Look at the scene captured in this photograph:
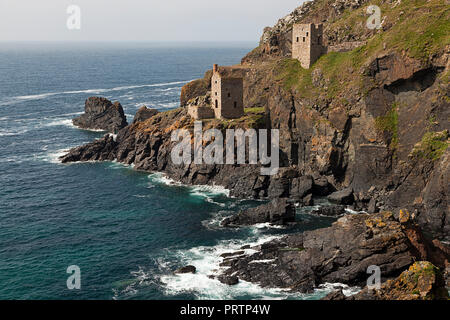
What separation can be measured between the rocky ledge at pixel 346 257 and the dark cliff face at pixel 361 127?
16.5 meters

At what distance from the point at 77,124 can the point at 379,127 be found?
99.4 m

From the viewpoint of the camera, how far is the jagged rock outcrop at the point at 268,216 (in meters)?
76.4

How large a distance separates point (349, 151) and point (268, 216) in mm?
26817

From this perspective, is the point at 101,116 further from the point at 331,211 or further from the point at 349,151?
the point at 331,211

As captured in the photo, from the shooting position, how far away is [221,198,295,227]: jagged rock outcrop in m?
76.4

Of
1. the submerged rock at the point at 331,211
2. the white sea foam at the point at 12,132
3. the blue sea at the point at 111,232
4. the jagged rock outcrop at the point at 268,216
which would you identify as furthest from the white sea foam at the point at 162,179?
the white sea foam at the point at 12,132

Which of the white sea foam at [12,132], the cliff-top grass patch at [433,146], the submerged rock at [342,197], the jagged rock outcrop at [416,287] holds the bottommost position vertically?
the submerged rock at [342,197]

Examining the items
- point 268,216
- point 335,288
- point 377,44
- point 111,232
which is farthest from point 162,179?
point 335,288

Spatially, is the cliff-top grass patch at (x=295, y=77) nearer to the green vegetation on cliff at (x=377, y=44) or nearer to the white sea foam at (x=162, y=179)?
the green vegetation on cliff at (x=377, y=44)

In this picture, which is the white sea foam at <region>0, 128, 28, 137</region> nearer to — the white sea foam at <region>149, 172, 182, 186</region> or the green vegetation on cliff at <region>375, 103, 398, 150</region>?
the white sea foam at <region>149, 172, 182, 186</region>

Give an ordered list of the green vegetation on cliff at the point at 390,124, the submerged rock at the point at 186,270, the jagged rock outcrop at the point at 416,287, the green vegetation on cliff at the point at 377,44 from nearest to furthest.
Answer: the jagged rock outcrop at the point at 416,287
the submerged rock at the point at 186,270
the green vegetation on cliff at the point at 377,44
the green vegetation on cliff at the point at 390,124

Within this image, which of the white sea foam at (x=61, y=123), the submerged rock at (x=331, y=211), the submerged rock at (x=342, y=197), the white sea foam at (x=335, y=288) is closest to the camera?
the white sea foam at (x=335, y=288)

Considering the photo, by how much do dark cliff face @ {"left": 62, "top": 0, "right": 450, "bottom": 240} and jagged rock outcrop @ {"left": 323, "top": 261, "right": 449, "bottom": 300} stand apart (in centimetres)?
3050

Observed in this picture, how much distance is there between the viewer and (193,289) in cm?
5666
